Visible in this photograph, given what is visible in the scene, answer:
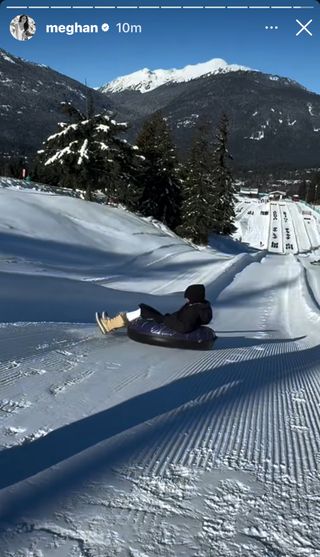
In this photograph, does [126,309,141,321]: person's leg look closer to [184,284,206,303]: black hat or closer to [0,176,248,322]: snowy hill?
[184,284,206,303]: black hat

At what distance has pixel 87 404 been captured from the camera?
4.04 metres

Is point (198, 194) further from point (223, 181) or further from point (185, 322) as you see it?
point (185, 322)

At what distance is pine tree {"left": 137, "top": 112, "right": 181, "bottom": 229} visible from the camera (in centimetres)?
3550

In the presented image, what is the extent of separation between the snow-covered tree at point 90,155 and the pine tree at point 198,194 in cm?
908

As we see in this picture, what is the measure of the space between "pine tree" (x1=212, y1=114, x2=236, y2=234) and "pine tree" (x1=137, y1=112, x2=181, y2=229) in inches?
358

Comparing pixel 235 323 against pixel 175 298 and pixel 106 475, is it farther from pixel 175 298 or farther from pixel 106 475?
pixel 106 475

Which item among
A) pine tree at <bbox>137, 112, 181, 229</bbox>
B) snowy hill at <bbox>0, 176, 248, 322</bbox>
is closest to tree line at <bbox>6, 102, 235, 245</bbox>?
pine tree at <bbox>137, 112, 181, 229</bbox>

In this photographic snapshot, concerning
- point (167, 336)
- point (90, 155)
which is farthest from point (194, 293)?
point (90, 155)

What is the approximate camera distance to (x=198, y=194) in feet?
126

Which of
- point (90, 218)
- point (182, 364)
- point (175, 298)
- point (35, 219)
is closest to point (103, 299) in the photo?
point (175, 298)

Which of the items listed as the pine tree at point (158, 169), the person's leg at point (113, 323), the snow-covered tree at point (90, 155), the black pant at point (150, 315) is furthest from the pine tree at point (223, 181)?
the black pant at point (150, 315)

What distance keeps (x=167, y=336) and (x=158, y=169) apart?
30810 millimetres

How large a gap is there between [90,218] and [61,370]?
1938 cm

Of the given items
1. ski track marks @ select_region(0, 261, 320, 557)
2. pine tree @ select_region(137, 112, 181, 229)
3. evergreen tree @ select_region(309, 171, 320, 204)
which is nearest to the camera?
ski track marks @ select_region(0, 261, 320, 557)
